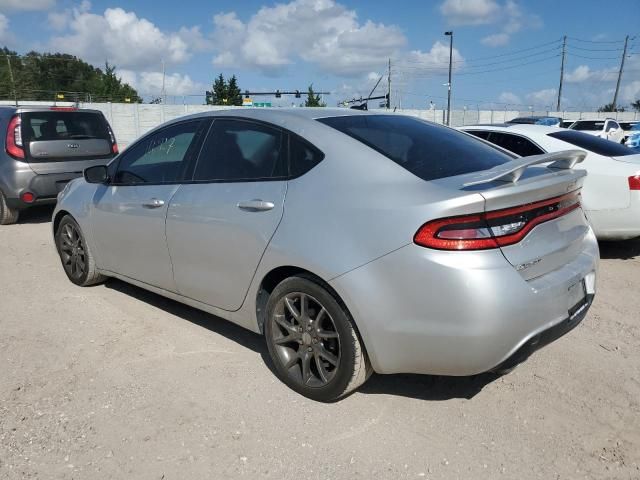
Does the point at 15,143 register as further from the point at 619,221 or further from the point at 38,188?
the point at 619,221

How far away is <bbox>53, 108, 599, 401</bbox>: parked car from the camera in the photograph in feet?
7.96

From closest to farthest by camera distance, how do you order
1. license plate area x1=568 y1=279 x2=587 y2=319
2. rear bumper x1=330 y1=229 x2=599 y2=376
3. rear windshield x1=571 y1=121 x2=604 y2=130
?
rear bumper x1=330 y1=229 x2=599 y2=376
license plate area x1=568 y1=279 x2=587 y2=319
rear windshield x1=571 y1=121 x2=604 y2=130

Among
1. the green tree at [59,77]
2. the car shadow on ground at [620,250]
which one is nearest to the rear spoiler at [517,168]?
the car shadow on ground at [620,250]

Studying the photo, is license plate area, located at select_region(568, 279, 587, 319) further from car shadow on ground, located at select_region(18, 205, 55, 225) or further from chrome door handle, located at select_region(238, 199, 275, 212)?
car shadow on ground, located at select_region(18, 205, 55, 225)

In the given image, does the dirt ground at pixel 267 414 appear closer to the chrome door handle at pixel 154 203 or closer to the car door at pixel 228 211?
the car door at pixel 228 211

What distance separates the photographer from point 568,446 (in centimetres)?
262

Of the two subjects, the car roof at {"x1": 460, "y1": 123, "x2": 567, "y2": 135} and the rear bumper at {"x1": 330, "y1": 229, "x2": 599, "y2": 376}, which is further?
the car roof at {"x1": 460, "y1": 123, "x2": 567, "y2": 135}

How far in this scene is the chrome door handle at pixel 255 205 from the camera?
309 centimetres

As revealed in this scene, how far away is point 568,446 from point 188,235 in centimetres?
250

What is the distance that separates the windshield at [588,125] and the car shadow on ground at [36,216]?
2071cm

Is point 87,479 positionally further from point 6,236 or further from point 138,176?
point 6,236

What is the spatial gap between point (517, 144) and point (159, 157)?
4249mm

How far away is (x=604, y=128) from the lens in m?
22.0

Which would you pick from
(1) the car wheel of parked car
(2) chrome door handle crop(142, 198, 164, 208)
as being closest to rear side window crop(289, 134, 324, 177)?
(2) chrome door handle crop(142, 198, 164, 208)
